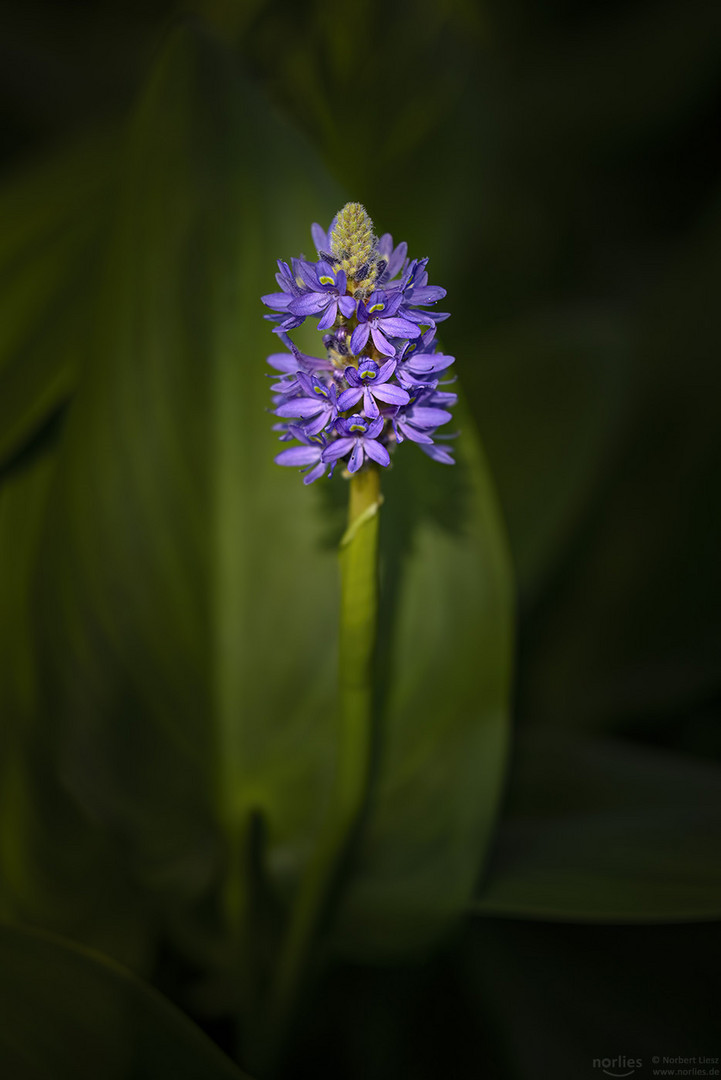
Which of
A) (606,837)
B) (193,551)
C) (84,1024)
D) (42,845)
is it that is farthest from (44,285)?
(606,837)

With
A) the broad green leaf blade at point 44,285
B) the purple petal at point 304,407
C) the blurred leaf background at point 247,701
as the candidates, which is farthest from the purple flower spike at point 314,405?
the broad green leaf blade at point 44,285

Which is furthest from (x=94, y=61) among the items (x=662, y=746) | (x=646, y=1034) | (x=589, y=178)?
(x=646, y=1034)

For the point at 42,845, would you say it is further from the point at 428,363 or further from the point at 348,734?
the point at 428,363

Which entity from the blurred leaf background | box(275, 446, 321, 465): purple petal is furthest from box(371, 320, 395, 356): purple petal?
the blurred leaf background

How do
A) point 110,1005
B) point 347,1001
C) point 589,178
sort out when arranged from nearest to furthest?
point 110,1005
point 347,1001
point 589,178

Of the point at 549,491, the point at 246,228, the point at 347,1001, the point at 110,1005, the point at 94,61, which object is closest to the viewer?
the point at 110,1005

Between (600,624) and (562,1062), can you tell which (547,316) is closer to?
(600,624)

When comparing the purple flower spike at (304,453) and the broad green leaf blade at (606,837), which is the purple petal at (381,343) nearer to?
the purple flower spike at (304,453)
